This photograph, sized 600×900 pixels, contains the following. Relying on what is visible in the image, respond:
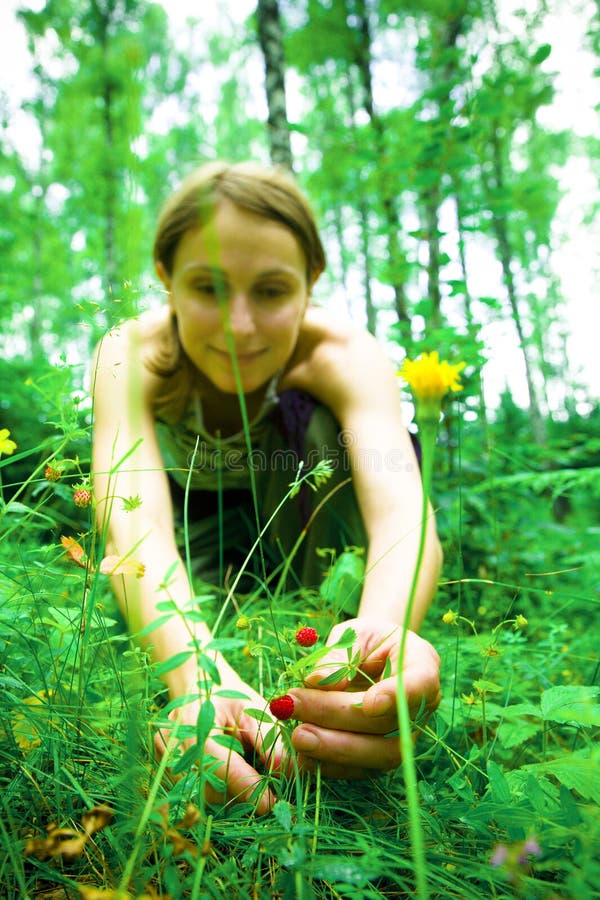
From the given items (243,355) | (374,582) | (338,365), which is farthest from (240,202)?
(374,582)

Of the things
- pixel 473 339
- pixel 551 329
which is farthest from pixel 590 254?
pixel 473 339

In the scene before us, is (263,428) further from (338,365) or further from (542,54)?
→ (542,54)

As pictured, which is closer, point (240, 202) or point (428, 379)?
point (428, 379)

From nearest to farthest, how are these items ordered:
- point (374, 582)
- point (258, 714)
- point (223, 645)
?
point (223, 645), point (258, 714), point (374, 582)

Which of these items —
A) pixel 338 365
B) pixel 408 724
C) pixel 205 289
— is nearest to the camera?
pixel 408 724

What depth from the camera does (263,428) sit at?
2.05 m

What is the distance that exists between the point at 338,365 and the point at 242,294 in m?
0.39

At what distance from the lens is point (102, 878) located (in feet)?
1.79

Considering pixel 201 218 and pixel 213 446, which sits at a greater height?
pixel 201 218

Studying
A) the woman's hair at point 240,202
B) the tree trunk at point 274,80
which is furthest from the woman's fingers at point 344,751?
the tree trunk at point 274,80

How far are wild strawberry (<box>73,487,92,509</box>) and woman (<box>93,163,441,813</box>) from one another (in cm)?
11

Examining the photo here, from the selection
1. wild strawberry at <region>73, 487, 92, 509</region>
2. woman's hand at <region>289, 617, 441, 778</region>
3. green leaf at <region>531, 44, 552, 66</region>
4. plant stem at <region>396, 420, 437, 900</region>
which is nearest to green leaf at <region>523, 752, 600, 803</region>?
woman's hand at <region>289, 617, 441, 778</region>

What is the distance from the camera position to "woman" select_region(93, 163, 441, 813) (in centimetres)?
72

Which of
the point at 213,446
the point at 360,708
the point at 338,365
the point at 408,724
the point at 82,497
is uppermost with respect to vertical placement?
the point at 338,365
